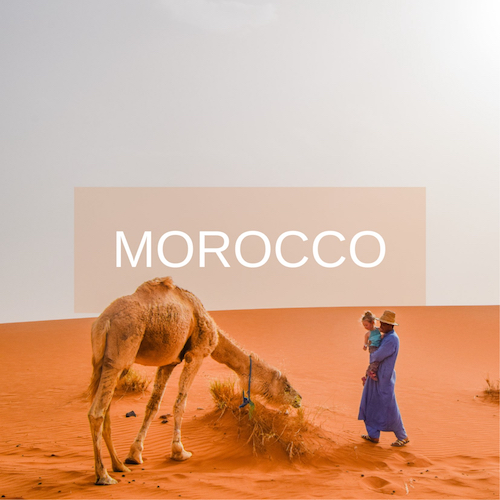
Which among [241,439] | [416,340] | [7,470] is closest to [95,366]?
[7,470]

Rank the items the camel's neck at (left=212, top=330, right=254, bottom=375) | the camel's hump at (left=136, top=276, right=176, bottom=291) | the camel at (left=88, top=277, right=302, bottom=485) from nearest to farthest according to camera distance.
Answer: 1. the camel at (left=88, top=277, right=302, bottom=485)
2. the camel's hump at (left=136, top=276, right=176, bottom=291)
3. the camel's neck at (left=212, top=330, right=254, bottom=375)

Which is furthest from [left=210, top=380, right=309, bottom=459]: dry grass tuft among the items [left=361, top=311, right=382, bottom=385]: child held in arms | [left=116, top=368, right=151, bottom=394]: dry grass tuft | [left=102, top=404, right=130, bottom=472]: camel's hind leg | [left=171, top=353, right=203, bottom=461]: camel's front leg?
[left=116, top=368, right=151, bottom=394]: dry grass tuft

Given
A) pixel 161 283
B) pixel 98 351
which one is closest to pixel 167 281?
pixel 161 283

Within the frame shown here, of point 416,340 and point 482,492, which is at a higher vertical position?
point 482,492

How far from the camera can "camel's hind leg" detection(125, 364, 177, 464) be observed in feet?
21.8

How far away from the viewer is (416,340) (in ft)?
83.7

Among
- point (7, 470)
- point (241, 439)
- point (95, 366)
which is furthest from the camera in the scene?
point (241, 439)

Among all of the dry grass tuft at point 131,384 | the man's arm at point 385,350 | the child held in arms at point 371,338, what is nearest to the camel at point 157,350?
the child held in arms at point 371,338

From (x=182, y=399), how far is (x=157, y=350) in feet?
3.28

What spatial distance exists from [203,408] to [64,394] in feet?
15.5

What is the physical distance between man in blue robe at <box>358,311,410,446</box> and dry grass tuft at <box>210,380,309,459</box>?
122 cm

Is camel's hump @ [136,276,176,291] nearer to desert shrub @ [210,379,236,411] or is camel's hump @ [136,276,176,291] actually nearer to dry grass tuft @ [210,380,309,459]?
dry grass tuft @ [210,380,309,459]

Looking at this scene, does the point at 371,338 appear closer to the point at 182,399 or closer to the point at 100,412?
the point at 182,399

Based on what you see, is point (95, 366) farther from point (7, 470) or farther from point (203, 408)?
point (203, 408)
